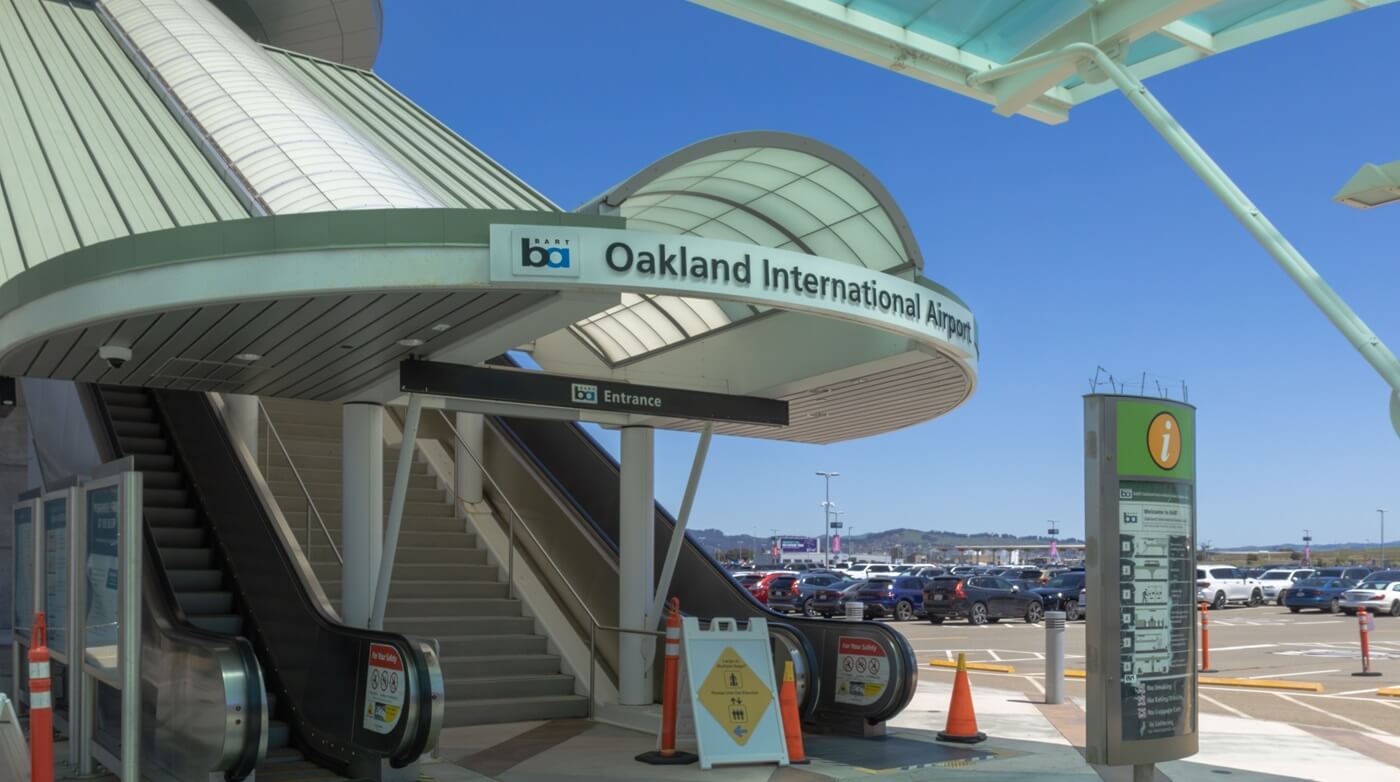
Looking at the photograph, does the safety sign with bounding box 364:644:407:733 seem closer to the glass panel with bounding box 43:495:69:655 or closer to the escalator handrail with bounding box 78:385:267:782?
the escalator handrail with bounding box 78:385:267:782

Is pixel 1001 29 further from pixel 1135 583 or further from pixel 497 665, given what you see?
pixel 497 665

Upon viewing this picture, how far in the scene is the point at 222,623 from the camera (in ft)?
41.5

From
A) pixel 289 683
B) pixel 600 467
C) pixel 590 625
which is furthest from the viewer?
pixel 600 467

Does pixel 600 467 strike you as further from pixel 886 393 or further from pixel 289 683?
pixel 289 683

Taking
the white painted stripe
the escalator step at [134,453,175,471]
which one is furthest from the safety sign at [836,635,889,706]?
the escalator step at [134,453,175,471]

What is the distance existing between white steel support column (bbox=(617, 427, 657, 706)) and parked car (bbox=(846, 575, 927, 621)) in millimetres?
23333

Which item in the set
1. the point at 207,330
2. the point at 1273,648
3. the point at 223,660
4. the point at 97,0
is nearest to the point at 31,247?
the point at 207,330

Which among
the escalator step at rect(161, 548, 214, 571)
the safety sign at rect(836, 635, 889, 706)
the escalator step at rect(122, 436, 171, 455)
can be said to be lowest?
the safety sign at rect(836, 635, 889, 706)

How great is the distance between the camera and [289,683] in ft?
39.1

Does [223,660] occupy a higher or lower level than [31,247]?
lower

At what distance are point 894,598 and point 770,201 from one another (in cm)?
2739

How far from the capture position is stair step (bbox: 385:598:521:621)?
15.0 metres

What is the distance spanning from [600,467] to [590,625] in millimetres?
3197

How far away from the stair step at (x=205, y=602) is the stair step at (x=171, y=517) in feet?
3.71
